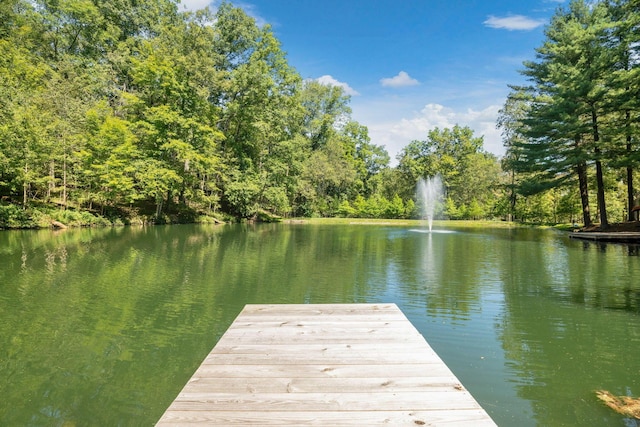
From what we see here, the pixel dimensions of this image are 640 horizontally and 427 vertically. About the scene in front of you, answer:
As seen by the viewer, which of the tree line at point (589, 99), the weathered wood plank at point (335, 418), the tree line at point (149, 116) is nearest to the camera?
the weathered wood plank at point (335, 418)

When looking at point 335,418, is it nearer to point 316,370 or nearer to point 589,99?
Answer: point 316,370

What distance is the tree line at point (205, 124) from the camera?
69.4 ft

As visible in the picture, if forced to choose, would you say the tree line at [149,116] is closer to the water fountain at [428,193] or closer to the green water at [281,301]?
the water fountain at [428,193]

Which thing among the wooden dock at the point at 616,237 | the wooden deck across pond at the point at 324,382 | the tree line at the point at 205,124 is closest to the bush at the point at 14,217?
the tree line at the point at 205,124

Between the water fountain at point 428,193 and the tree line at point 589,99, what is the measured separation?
2334cm

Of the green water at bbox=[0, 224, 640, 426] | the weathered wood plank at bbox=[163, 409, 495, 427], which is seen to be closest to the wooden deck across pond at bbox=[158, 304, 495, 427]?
the weathered wood plank at bbox=[163, 409, 495, 427]

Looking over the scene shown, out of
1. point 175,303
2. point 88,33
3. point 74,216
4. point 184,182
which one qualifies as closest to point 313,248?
point 175,303

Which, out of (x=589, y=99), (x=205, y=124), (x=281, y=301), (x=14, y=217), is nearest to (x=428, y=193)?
(x=589, y=99)

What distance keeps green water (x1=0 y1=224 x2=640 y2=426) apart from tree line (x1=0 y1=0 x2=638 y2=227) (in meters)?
12.9

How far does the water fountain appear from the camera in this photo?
5086 centimetres

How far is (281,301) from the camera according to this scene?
22.1 ft

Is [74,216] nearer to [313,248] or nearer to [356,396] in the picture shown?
[313,248]

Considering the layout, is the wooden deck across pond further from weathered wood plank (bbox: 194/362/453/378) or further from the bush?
the bush

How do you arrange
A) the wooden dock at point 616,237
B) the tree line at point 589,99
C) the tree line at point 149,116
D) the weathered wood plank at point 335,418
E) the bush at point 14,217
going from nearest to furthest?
the weathered wood plank at point 335,418 → the wooden dock at point 616,237 → the tree line at point 589,99 → the bush at point 14,217 → the tree line at point 149,116
